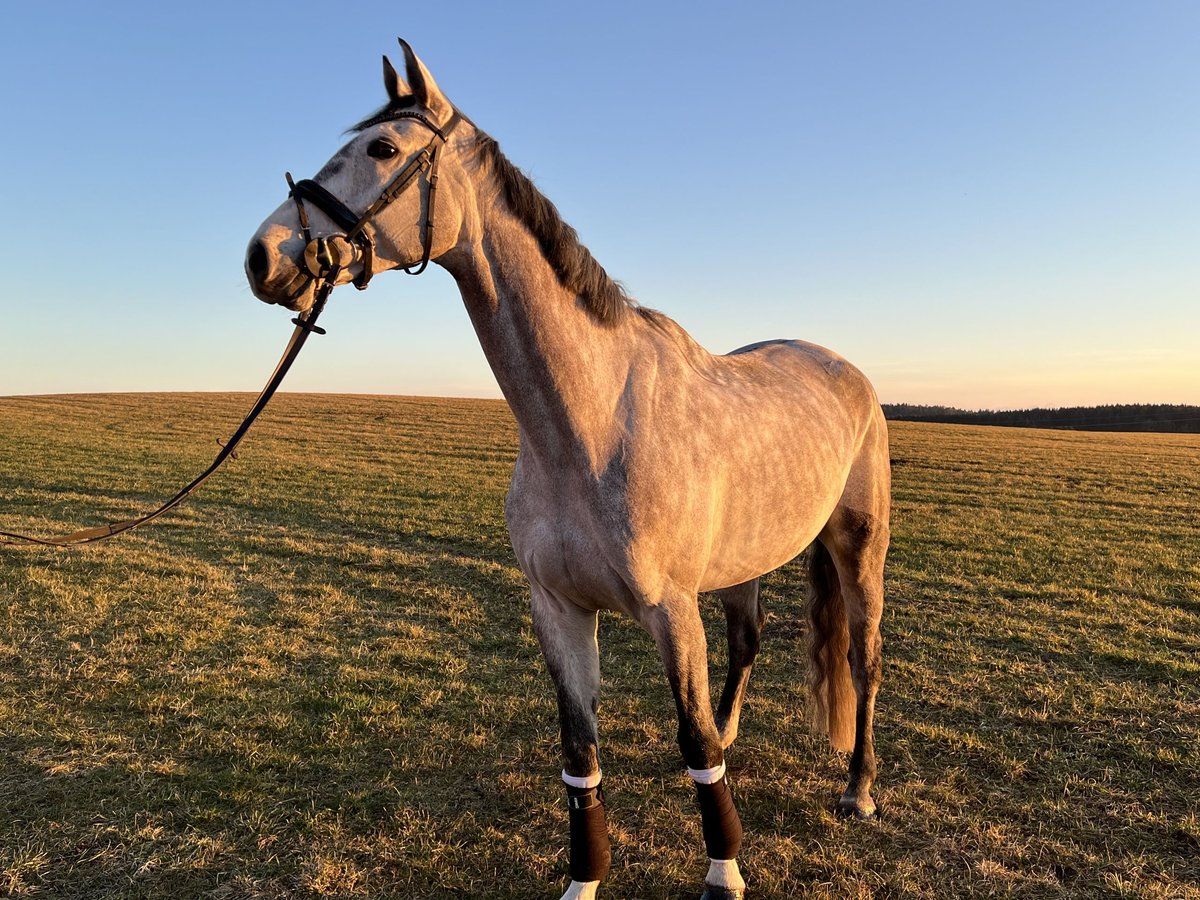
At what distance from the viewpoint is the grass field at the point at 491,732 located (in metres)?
3.01

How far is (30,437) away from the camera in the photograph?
2123 cm

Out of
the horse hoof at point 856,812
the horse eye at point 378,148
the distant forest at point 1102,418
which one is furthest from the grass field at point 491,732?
the distant forest at point 1102,418

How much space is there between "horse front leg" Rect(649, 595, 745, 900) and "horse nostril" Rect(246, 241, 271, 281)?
1.66m

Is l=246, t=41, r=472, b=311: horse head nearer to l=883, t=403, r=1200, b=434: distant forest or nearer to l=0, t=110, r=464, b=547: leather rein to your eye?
l=0, t=110, r=464, b=547: leather rein

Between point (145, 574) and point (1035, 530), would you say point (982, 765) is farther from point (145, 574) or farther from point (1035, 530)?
point (1035, 530)

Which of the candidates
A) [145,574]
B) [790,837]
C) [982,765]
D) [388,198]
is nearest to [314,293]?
[388,198]

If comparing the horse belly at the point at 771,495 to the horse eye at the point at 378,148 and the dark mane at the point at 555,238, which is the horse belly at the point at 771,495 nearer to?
the dark mane at the point at 555,238

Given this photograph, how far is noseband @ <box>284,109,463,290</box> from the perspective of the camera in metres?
1.96

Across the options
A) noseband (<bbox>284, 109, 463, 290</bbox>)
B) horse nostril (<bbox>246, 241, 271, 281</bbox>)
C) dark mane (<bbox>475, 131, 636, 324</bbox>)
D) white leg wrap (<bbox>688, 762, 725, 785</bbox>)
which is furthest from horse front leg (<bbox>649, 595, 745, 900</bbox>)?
horse nostril (<bbox>246, 241, 271, 281</bbox>)

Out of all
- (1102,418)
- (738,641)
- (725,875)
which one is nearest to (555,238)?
(725,875)

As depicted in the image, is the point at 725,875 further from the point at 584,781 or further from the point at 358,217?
the point at 358,217

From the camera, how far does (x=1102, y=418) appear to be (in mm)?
42594

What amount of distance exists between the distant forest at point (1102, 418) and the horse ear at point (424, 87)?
4387cm

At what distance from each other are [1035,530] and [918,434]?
19674 millimetres
